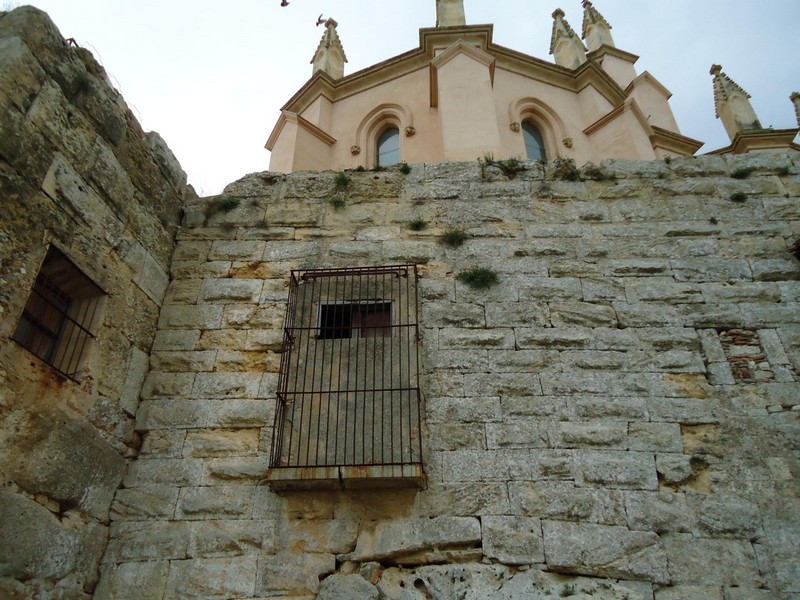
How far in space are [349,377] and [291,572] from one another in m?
1.60

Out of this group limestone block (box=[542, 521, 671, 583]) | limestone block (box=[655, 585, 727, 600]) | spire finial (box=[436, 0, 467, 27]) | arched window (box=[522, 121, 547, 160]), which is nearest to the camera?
limestone block (box=[655, 585, 727, 600])

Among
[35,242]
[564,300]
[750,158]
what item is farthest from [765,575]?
[35,242]

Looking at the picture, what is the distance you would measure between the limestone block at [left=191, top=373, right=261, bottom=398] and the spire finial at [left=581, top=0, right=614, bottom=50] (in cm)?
1642

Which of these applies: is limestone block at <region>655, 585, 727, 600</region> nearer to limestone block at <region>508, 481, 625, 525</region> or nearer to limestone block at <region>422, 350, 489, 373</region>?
limestone block at <region>508, 481, 625, 525</region>

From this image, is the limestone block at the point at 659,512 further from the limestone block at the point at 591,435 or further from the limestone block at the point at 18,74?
the limestone block at the point at 18,74

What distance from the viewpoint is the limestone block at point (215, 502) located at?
4.78 m

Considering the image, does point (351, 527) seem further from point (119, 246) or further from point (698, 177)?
point (698, 177)

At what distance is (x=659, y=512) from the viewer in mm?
4594

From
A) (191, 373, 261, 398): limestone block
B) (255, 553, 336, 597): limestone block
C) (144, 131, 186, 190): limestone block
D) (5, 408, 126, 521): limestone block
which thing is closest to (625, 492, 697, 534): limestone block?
(255, 553, 336, 597): limestone block

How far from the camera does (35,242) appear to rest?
172 inches

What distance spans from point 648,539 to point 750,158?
14.7 feet

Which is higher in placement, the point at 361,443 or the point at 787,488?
the point at 361,443

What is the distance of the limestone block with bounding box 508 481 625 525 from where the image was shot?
4.58m

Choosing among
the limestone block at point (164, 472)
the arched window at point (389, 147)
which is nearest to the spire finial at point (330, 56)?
the arched window at point (389, 147)
